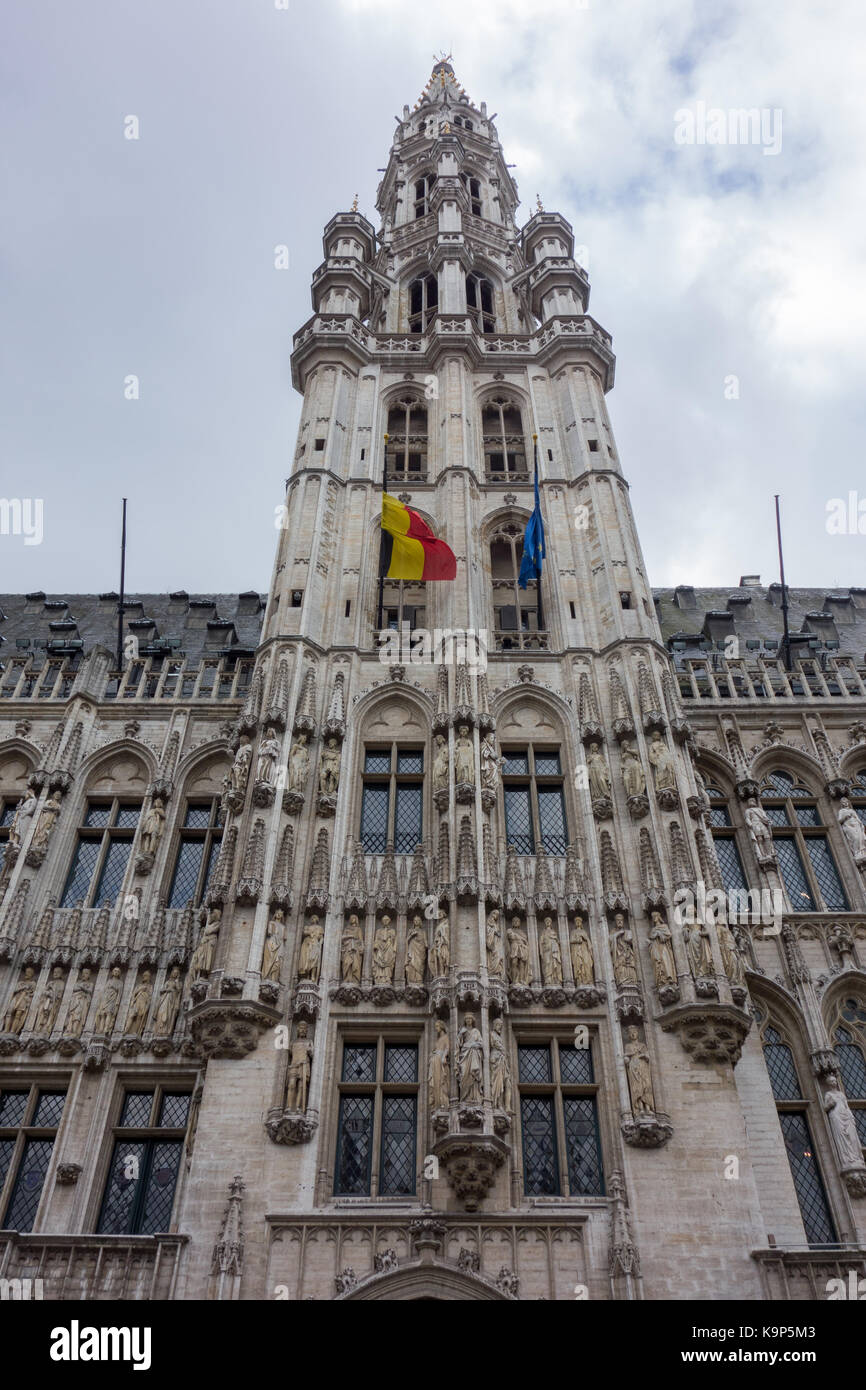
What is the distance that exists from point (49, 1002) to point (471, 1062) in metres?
8.39

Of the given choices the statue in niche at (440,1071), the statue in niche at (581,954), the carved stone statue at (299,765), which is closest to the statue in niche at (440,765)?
the carved stone statue at (299,765)

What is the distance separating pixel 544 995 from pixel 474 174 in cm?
4057

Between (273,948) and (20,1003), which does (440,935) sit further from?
(20,1003)

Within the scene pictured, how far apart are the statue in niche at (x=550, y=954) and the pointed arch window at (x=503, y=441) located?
15.1 meters

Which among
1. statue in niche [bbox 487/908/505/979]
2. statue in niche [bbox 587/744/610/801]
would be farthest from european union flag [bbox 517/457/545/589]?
statue in niche [bbox 487/908/505/979]

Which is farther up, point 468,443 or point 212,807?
point 468,443

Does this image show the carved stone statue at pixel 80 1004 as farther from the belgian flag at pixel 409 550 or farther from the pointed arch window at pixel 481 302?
the pointed arch window at pixel 481 302

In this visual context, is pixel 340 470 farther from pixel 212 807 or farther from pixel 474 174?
pixel 474 174

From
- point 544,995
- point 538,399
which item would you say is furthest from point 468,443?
point 544,995

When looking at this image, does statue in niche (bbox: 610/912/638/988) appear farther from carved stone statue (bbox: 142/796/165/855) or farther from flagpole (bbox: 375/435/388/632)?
carved stone statue (bbox: 142/796/165/855)

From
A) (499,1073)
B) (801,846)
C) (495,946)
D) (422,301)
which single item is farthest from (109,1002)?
(422,301)

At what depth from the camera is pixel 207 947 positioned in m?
19.8
